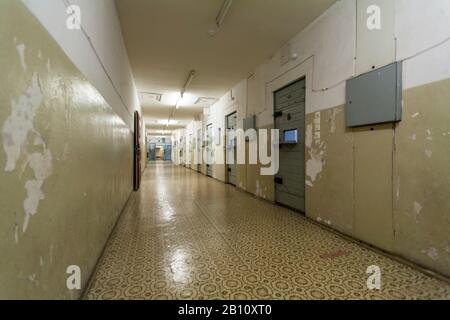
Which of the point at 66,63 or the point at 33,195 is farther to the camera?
the point at 66,63

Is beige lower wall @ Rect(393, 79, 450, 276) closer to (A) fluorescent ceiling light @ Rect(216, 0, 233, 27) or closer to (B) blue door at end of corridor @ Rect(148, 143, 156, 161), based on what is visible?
(A) fluorescent ceiling light @ Rect(216, 0, 233, 27)

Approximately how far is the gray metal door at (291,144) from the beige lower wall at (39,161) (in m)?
3.04

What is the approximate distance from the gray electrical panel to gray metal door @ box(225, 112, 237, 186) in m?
4.00

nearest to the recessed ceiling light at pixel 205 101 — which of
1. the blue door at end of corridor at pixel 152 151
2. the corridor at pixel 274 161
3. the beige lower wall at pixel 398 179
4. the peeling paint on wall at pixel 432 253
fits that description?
the corridor at pixel 274 161

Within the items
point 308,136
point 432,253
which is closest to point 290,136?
point 308,136

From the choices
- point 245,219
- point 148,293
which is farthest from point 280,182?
point 148,293

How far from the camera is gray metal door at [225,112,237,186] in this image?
256 inches

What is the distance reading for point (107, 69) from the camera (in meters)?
2.51

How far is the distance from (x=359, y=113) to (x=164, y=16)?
9.41 ft

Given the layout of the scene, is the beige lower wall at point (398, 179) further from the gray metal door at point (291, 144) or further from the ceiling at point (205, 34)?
the ceiling at point (205, 34)

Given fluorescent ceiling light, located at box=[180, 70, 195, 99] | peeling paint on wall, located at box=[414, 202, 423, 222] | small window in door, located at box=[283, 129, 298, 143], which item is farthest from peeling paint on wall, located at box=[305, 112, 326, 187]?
fluorescent ceiling light, located at box=[180, 70, 195, 99]

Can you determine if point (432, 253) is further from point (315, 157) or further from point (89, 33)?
point (89, 33)

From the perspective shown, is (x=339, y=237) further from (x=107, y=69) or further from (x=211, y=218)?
(x=107, y=69)

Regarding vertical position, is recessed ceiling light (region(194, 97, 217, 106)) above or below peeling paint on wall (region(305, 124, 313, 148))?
above
